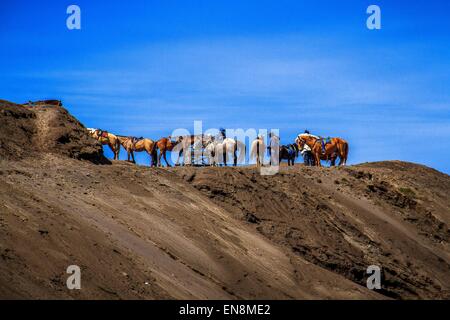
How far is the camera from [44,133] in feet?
106

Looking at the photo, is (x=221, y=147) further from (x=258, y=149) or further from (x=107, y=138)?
(x=107, y=138)

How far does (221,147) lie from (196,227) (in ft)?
39.3

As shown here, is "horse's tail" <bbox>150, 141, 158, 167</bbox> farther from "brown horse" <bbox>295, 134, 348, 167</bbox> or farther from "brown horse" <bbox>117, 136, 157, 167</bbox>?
"brown horse" <bbox>295, 134, 348, 167</bbox>

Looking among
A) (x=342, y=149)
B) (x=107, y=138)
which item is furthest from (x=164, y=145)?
(x=342, y=149)

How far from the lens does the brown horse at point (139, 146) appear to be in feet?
148

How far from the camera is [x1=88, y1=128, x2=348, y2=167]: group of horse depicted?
41.2 m

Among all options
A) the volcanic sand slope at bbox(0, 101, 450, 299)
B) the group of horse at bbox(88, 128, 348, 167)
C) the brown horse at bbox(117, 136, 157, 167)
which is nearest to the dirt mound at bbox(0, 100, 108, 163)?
the volcanic sand slope at bbox(0, 101, 450, 299)

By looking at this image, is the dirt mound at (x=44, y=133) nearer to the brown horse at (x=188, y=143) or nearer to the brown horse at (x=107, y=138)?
the brown horse at (x=188, y=143)

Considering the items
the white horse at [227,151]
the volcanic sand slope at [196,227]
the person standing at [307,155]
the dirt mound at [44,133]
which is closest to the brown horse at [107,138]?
the white horse at [227,151]

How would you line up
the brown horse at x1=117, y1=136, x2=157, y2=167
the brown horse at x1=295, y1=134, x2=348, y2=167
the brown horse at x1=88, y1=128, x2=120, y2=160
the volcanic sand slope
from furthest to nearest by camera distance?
the brown horse at x1=88, y1=128, x2=120, y2=160 < the brown horse at x1=117, y1=136, x2=157, y2=167 < the brown horse at x1=295, y1=134, x2=348, y2=167 < the volcanic sand slope

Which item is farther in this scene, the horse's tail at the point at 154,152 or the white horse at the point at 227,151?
the horse's tail at the point at 154,152
